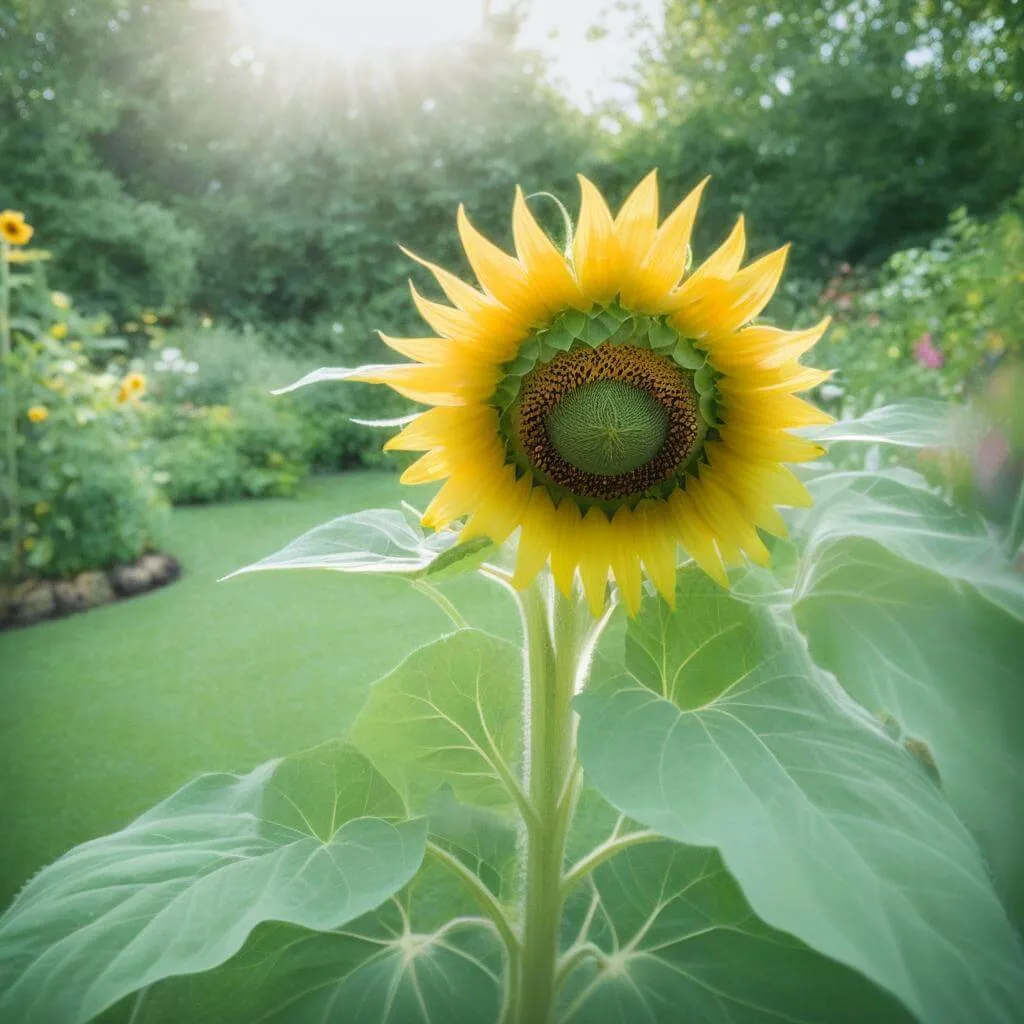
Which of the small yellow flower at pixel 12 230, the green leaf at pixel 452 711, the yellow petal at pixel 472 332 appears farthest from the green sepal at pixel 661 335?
the small yellow flower at pixel 12 230

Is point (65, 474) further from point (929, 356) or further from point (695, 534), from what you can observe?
point (695, 534)

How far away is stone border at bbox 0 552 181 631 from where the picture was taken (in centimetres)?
378

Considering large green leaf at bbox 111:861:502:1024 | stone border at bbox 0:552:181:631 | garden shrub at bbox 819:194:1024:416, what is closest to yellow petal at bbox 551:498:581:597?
large green leaf at bbox 111:861:502:1024

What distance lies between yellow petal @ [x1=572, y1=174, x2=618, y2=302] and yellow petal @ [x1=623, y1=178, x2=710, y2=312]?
2 cm

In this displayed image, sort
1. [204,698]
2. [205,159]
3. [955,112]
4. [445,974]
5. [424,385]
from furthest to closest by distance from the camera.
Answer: [205,159] → [955,112] → [204,698] → [445,974] → [424,385]

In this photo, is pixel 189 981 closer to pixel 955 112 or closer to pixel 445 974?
pixel 445 974

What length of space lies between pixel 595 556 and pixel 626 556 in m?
0.03

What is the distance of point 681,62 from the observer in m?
14.1

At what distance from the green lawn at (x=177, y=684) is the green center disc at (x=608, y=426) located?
0.64 m

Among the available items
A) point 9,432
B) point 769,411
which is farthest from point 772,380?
point 9,432

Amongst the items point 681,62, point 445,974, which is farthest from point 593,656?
point 681,62

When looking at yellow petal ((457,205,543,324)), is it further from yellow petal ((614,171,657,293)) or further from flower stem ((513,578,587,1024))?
flower stem ((513,578,587,1024))

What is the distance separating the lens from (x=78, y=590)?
4008 mm

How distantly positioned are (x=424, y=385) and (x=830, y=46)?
14.4 metres
